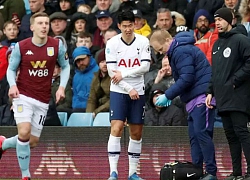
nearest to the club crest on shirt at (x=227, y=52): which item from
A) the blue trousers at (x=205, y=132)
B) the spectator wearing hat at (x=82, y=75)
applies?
the blue trousers at (x=205, y=132)

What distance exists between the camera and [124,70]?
12.4 m

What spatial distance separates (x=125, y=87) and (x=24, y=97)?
1562mm

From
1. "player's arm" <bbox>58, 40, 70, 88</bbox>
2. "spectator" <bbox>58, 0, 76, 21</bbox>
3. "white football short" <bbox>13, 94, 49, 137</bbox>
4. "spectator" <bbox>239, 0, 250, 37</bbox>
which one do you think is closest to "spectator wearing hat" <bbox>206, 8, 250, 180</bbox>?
"player's arm" <bbox>58, 40, 70, 88</bbox>

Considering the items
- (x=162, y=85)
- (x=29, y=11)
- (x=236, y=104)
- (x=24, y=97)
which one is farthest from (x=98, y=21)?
(x=236, y=104)

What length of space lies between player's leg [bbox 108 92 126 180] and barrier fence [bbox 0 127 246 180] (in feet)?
3.56

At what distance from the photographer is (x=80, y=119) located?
1481 centimetres

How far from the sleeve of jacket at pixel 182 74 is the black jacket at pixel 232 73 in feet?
1.41

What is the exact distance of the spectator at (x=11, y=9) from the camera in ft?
61.2

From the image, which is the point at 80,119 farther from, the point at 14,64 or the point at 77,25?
the point at 77,25

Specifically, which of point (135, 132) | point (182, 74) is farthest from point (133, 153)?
point (182, 74)

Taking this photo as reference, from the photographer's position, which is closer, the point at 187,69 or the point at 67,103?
the point at 187,69

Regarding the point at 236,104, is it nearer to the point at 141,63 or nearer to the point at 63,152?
the point at 141,63

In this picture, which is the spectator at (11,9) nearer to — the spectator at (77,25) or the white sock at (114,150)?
the spectator at (77,25)

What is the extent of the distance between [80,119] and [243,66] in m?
4.43
